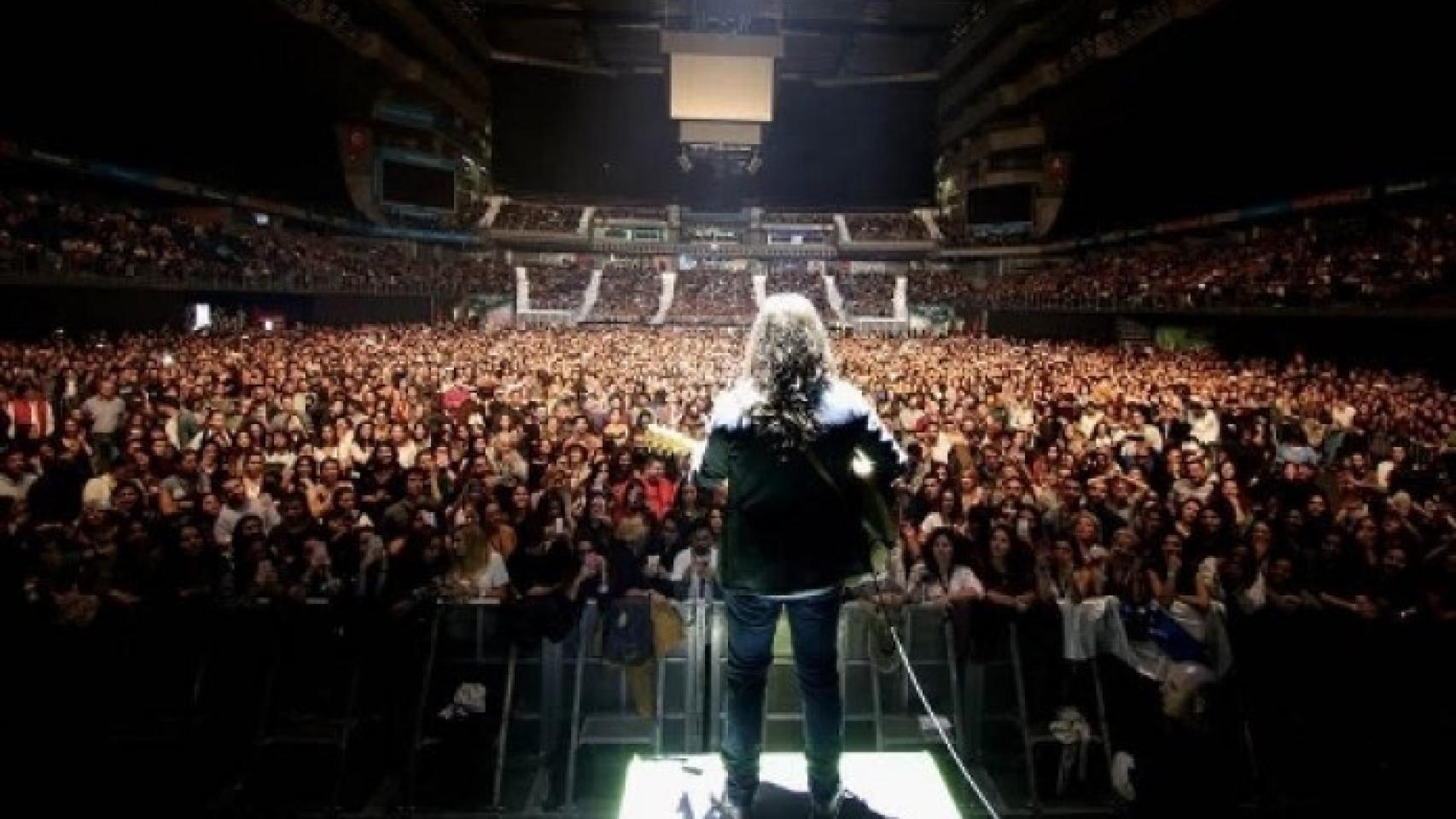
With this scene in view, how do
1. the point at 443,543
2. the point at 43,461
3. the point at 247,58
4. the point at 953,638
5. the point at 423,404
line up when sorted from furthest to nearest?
1. the point at 247,58
2. the point at 423,404
3. the point at 43,461
4. the point at 443,543
5. the point at 953,638

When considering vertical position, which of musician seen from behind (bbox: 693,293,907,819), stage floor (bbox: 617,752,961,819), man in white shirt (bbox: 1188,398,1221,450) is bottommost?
stage floor (bbox: 617,752,961,819)

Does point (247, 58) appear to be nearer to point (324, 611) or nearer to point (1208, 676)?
point (324, 611)

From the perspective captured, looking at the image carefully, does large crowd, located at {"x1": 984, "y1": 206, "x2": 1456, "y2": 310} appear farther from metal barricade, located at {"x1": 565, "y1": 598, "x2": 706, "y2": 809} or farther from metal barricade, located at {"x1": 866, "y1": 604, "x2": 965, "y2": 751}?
metal barricade, located at {"x1": 565, "y1": 598, "x2": 706, "y2": 809}

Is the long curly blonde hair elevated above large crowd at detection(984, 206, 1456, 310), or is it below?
below

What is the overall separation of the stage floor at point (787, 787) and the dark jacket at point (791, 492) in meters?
0.88

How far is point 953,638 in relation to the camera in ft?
18.4

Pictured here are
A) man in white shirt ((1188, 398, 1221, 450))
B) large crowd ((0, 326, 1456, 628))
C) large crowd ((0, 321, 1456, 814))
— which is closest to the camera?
large crowd ((0, 321, 1456, 814))

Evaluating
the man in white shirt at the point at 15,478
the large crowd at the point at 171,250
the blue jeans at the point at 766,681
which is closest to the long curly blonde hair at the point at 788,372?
the blue jeans at the point at 766,681

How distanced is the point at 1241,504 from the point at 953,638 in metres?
4.18

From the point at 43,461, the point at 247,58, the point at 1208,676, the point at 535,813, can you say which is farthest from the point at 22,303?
the point at 1208,676

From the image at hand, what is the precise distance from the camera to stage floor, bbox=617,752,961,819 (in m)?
3.33

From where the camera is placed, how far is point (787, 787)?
3500 millimetres

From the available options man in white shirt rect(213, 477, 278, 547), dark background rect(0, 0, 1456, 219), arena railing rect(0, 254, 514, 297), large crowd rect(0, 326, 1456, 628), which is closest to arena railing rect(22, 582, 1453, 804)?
large crowd rect(0, 326, 1456, 628)

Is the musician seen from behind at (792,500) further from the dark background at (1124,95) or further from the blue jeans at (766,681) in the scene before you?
the dark background at (1124,95)
